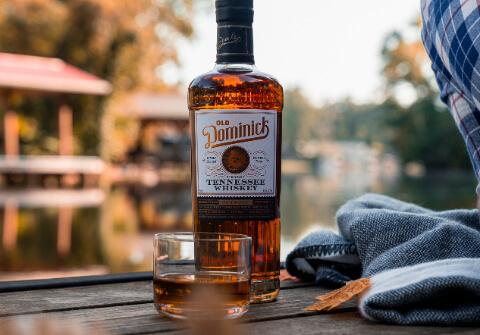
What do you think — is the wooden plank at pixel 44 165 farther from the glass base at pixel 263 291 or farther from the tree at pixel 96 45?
the glass base at pixel 263 291

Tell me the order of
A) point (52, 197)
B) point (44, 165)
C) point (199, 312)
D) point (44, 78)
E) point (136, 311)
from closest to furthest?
point (199, 312) < point (136, 311) < point (52, 197) < point (44, 78) < point (44, 165)

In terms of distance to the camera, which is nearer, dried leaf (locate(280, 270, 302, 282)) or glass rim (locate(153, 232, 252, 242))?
glass rim (locate(153, 232, 252, 242))

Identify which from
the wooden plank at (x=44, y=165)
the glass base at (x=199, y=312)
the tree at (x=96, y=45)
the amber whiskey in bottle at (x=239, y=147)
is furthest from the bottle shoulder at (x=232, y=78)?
the tree at (x=96, y=45)

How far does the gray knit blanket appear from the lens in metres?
0.71

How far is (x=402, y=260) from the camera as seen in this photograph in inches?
31.8

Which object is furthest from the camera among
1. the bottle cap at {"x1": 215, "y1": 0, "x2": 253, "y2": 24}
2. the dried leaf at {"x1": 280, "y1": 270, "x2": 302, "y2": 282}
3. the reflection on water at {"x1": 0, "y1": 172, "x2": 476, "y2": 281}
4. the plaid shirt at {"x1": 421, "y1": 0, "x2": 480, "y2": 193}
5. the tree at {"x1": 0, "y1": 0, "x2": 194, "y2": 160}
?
the tree at {"x1": 0, "y1": 0, "x2": 194, "y2": 160}

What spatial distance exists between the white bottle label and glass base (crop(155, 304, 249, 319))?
201 millimetres

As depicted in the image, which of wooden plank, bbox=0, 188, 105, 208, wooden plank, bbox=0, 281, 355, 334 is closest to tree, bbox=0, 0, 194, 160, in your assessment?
wooden plank, bbox=0, 188, 105, 208

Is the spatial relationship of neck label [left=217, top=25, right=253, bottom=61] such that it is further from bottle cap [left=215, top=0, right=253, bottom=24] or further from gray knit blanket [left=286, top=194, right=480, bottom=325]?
gray knit blanket [left=286, top=194, right=480, bottom=325]

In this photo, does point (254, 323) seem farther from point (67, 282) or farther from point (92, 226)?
point (92, 226)

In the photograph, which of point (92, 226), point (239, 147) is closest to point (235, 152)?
point (239, 147)

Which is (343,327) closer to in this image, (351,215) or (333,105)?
(351,215)

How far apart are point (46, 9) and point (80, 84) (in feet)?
16.0

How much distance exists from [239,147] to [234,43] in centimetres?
17
